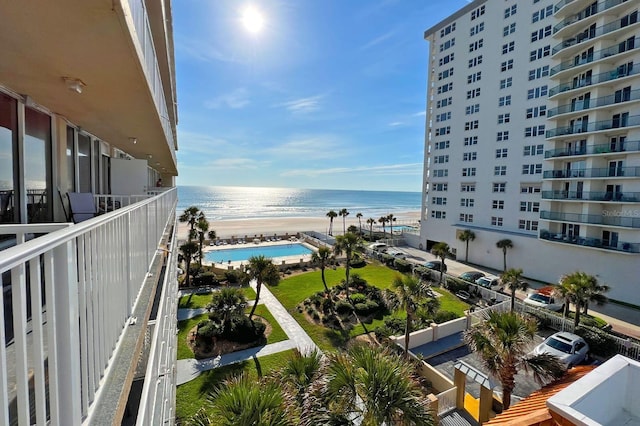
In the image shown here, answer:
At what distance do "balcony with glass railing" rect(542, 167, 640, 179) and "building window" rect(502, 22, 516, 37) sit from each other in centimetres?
→ 1570

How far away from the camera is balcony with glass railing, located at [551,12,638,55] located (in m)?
22.7

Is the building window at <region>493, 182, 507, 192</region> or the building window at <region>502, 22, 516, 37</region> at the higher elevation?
the building window at <region>502, 22, 516, 37</region>

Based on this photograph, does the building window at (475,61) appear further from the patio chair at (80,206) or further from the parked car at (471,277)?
the patio chair at (80,206)

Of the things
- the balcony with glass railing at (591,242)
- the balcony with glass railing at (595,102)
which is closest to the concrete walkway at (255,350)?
the balcony with glass railing at (591,242)

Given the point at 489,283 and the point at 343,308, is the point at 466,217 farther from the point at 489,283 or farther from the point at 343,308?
the point at 343,308

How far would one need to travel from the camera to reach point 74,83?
16.7 feet

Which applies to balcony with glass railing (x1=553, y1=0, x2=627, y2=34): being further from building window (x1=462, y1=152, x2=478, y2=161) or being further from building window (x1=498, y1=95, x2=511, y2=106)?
building window (x1=462, y1=152, x2=478, y2=161)

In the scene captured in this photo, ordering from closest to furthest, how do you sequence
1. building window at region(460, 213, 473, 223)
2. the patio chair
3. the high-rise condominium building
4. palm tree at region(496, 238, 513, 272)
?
the patio chair
the high-rise condominium building
palm tree at region(496, 238, 513, 272)
building window at region(460, 213, 473, 223)

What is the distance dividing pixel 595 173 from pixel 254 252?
3502cm

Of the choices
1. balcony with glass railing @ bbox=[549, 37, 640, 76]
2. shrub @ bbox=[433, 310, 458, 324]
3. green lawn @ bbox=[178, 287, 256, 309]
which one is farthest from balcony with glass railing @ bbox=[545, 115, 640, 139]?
green lawn @ bbox=[178, 287, 256, 309]

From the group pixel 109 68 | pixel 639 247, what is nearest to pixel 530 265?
pixel 639 247

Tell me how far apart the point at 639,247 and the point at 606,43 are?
52.6 feet

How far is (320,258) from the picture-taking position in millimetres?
23875

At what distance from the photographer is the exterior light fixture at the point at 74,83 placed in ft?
16.5
